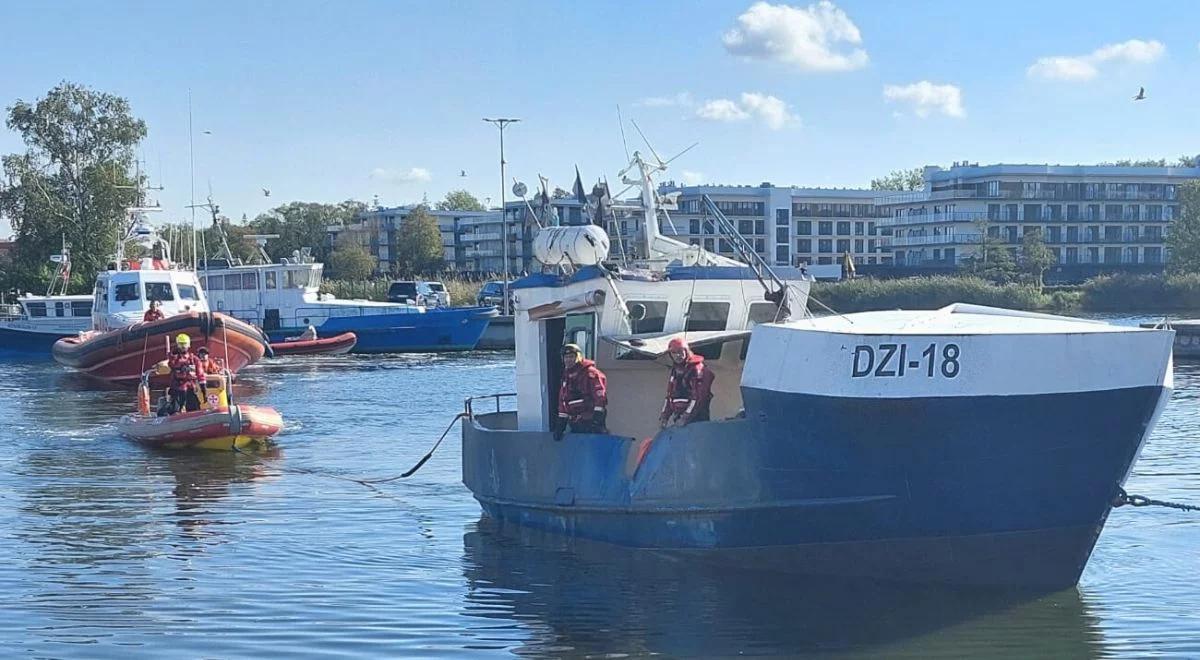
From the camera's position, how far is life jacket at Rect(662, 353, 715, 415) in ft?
40.6

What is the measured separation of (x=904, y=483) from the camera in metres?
10.9

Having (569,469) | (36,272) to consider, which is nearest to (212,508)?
(569,469)

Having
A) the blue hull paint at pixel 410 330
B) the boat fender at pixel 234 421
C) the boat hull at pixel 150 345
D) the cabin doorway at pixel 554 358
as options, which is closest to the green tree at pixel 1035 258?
the blue hull paint at pixel 410 330

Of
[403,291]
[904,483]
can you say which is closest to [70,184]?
[403,291]

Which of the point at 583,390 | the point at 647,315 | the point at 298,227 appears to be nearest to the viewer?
the point at 583,390

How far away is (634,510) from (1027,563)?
139 inches

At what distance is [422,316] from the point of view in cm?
5366

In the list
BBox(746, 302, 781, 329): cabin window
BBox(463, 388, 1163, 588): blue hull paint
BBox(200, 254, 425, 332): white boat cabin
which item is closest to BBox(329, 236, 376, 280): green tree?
BBox(200, 254, 425, 332): white boat cabin

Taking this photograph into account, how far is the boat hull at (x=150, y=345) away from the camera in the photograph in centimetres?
3612

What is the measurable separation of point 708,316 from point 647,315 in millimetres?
667

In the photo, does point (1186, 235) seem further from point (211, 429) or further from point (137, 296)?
point (211, 429)

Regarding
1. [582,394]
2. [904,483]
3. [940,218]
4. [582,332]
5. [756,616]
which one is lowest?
[756,616]

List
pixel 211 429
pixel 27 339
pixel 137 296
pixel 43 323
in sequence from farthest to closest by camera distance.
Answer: pixel 43 323, pixel 27 339, pixel 137 296, pixel 211 429

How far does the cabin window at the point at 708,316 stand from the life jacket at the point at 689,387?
1486 millimetres
